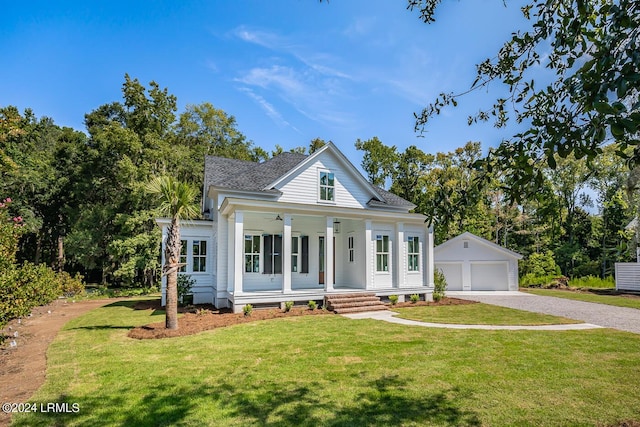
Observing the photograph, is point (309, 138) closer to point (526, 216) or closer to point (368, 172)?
point (368, 172)

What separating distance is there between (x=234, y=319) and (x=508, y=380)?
7.68 meters

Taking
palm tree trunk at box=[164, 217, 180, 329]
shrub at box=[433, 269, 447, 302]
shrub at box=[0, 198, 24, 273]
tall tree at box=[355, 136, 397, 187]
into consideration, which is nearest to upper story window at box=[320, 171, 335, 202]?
shrub at box=[433, 269, 447, 302]

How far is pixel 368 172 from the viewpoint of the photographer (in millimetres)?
32125

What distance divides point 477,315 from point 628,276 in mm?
15499

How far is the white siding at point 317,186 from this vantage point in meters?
14.7

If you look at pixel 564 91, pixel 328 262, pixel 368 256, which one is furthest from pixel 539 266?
pixel 564 91

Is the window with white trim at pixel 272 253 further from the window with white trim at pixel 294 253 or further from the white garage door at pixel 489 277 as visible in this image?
the white garage door at pixel 489 277

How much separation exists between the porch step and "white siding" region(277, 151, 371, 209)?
4.06m

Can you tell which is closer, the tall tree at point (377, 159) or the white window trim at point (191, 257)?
the white window trim at point (191, 257)

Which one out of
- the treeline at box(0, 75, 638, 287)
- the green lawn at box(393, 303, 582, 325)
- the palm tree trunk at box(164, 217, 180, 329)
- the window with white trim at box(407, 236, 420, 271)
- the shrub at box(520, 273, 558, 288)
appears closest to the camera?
the palm tree trunk at box(164, 217, 180, 329)

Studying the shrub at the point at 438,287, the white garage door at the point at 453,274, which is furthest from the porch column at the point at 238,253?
the white garage door at the point at 453,274

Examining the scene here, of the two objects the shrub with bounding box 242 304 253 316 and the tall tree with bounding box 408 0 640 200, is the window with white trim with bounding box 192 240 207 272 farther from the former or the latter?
the tall tree with bounding box 408 0 640 200

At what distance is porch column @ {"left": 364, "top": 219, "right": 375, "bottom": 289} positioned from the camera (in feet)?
46.7

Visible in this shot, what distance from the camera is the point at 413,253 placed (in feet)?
50.9
